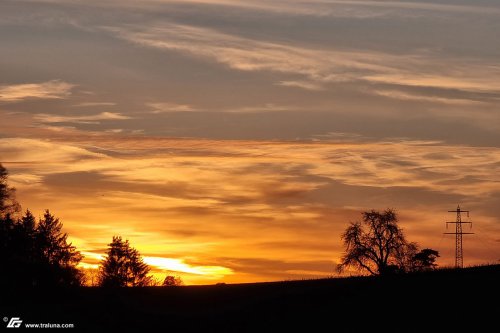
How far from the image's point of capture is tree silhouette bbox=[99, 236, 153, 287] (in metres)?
121

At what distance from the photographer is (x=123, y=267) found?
123375 mm

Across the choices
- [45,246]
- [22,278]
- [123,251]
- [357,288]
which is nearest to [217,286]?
[357,288]

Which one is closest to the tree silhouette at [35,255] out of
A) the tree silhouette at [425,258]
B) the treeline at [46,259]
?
the treeline at [46,259]

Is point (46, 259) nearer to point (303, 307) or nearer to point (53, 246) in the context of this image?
point (53, 246)

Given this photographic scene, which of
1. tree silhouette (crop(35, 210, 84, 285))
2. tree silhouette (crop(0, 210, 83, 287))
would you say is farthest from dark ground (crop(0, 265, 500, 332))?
tree silhouette (crop(35, 210, 84, 285))

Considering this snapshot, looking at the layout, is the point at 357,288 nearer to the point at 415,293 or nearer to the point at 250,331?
the point at 415,293

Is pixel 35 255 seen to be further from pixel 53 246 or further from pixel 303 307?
pixel 303 307

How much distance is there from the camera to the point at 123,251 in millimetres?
124625

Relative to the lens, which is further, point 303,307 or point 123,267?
point 123,267

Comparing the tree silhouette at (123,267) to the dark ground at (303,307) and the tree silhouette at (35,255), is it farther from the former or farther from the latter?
the dark ground at (303,307)

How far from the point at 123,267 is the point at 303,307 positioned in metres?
73.7

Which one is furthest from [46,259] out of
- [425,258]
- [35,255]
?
[425,258]

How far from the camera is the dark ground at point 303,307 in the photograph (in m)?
46.0

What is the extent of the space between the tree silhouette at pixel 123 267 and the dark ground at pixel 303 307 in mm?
56342
